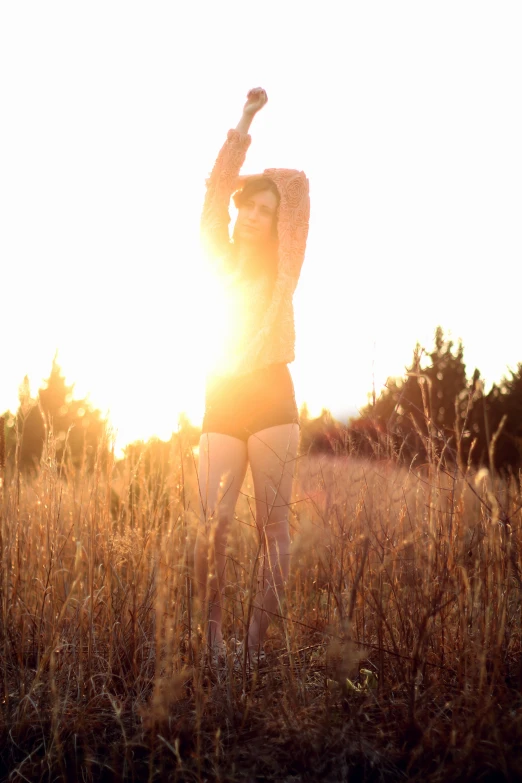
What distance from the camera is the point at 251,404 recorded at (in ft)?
7.05

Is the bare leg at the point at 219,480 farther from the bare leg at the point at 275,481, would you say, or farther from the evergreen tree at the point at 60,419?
the evergreen tree at the point at 60,419

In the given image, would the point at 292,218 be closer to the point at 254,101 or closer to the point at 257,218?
the point at 257,218

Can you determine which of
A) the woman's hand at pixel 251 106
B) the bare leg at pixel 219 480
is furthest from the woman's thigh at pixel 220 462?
the woman's hand at pixel 251 106

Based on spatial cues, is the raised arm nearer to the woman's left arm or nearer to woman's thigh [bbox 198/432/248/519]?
the woman's left arm

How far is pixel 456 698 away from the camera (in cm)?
148

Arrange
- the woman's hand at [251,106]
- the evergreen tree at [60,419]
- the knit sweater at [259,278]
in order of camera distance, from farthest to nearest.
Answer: the evergreen tree at [60,419]
the woman's hand at [251,106]
the knit sweater at [259,278]

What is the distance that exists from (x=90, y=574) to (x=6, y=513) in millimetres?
464

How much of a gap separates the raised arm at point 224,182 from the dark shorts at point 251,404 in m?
0.51

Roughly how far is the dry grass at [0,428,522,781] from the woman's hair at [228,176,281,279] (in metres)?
0.77

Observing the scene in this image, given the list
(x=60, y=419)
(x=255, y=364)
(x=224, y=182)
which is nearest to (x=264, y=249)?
(x=224, y=182)

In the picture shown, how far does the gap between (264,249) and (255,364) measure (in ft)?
1.65

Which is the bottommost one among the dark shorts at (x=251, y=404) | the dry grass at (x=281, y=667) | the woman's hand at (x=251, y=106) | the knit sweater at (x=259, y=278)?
the dry grass at (x=281, y=667)

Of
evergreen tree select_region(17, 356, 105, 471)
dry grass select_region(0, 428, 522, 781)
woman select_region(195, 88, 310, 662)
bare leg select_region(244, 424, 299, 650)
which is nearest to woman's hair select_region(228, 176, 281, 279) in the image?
woman select_region(195, 88, 310, 662)

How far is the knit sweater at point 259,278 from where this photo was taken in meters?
2.22
